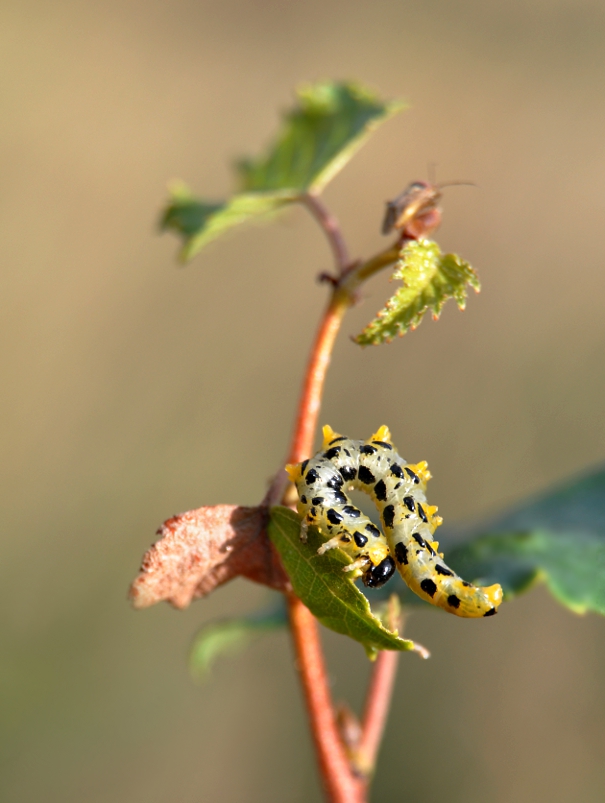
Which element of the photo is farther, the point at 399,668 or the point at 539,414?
the point at 539,414

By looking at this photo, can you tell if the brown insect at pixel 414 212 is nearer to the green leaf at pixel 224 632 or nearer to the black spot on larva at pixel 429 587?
the black spot on larva at pixel 429 587

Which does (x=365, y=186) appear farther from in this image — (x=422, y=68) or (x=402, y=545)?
(x=402, y=545)

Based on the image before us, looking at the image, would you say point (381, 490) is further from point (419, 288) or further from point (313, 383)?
point (419, 288)

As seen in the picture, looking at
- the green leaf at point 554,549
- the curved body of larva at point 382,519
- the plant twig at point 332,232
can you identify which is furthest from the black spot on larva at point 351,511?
the green leaf at point 554,549

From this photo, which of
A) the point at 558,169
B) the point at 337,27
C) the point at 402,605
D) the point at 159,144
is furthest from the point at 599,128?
the point at 402,605

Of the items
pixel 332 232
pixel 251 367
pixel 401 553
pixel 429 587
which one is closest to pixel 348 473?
pixel 401 553
